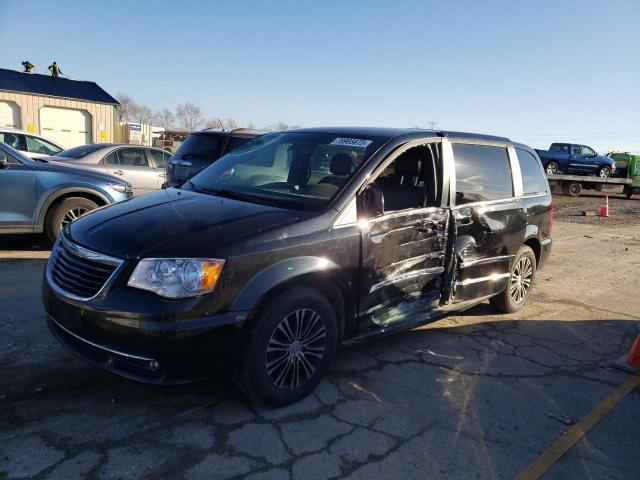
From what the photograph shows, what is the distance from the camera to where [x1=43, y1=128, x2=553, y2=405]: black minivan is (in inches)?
112

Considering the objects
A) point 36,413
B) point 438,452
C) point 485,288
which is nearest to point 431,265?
point 485,288

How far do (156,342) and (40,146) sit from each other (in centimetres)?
1113

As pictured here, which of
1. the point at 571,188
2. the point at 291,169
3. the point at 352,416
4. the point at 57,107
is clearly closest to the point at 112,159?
the point at 291,169

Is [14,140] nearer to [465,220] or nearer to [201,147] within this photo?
[201,147]

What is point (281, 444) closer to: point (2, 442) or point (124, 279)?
point (124, 279)

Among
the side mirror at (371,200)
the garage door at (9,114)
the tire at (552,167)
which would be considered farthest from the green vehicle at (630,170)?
the garage door at (9,114)

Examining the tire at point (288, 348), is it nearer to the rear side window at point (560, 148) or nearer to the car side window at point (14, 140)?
the car side window at point (14, 140)

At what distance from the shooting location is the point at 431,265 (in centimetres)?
429

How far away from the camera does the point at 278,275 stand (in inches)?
121

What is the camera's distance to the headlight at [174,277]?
283 cm

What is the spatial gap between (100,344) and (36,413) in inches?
24.7

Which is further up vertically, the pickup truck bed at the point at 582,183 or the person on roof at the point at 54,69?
the person on roof at the point at 54,69

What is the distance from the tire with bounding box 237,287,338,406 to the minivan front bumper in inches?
4.8

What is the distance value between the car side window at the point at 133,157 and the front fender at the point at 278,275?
862 cm
